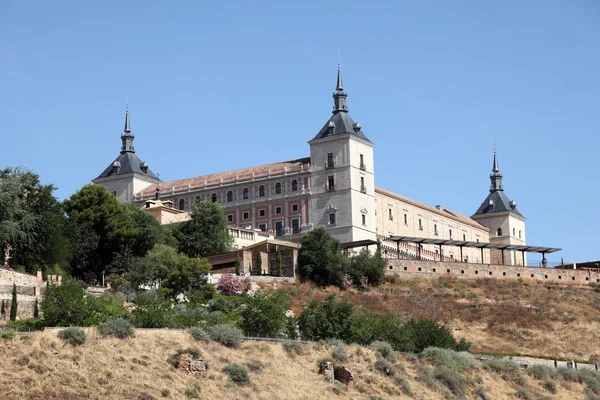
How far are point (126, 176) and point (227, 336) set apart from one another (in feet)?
222

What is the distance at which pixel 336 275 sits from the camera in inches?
3652

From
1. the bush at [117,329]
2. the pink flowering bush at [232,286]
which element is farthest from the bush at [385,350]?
the pink flowering bush at [232,286]

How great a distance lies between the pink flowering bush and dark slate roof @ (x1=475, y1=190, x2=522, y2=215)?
66683mm

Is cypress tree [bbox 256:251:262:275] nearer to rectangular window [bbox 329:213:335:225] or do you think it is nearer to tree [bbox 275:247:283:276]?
tree [bbox 275:247:283:276]

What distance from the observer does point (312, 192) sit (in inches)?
4500

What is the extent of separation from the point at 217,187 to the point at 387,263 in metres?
26.1

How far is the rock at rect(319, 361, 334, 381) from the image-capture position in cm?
5922

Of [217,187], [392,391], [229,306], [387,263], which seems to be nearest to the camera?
[392,391]

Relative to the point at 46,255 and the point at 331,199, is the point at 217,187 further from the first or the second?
the point at 46,255

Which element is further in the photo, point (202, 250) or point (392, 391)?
point (202, 250)

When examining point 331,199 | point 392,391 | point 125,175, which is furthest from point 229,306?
point 125,175

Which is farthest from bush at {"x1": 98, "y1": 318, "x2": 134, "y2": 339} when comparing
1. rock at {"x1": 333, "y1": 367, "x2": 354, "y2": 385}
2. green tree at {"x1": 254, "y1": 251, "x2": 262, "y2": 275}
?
green tree at {"x1": 254, "y1": 251, "x2": 262, "y2": 275}

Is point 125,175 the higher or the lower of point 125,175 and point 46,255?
the higher

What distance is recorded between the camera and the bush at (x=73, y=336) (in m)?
54.8
